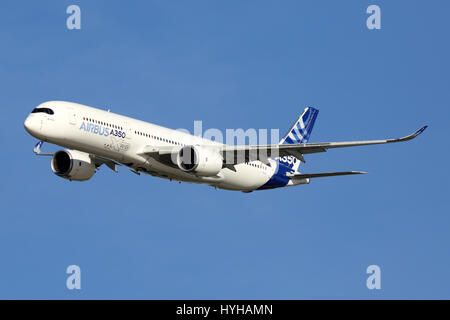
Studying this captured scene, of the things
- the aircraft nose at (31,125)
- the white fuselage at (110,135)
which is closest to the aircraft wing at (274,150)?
the white fuselage at (110,135)

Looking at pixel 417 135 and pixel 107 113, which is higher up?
pixel 107 113

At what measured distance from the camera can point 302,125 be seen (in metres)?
77.4

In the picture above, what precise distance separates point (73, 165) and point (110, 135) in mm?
7535

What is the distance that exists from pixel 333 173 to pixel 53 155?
896 inches

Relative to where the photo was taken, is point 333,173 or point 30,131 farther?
point 333,173

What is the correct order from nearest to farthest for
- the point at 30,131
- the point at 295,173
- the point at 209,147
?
the point at 30,131 → the point at 209,147 → the point at 295,173

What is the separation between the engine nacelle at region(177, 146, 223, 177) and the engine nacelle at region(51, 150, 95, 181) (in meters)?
9.16

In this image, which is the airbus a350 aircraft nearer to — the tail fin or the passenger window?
the passenger window

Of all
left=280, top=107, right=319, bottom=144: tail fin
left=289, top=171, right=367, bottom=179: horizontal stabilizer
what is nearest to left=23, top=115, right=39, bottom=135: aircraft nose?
left=289, top=171, right=367, bottom=179: horizontal stabilizer

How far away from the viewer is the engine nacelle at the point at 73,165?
2569 inches

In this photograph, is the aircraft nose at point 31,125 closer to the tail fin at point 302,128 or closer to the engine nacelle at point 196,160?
the engine nacelle at point 196,160

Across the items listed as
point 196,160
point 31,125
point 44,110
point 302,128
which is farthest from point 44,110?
point 302,128

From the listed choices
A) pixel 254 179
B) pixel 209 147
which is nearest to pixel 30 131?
pixel 209 147

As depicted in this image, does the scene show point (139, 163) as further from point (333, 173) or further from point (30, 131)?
point (333, 173)
